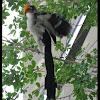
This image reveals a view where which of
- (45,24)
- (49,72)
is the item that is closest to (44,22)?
(45,24)

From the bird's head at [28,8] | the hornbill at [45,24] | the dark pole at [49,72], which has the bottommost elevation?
the dark pole at [49,72]

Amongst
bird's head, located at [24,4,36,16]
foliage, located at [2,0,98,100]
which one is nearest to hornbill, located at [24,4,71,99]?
bird's head, located at [24,4,36,16]

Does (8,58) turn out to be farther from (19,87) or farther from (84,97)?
(84,97)

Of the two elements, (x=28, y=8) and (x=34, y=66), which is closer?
(x=28, y=8)

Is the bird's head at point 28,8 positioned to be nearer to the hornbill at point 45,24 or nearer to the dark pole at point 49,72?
the hornbill at point 45,24

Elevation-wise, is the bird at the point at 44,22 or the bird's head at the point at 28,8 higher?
the bird's head at the point at 28,8

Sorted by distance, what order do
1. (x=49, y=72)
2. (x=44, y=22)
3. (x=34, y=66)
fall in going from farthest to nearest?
(x=34, y=66) → (x=44, y=22) → (x=49, y=72)

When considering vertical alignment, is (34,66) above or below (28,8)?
below

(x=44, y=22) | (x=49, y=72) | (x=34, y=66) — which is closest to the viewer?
(x=49, y=72)

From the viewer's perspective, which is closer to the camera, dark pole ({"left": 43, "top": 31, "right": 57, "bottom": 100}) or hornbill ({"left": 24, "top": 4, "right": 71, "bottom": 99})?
dark pole ({"left": 43, "top": 31, "right": 57, "bottom": 100})

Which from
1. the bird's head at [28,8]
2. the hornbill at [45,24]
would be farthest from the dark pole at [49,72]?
the bird's head at [28,8]

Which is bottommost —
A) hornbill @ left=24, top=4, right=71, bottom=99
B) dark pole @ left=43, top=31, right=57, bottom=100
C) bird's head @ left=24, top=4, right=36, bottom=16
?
dark pole @ left=43, top=31, right=57, bottom=100

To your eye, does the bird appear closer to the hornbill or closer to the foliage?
the hornbill

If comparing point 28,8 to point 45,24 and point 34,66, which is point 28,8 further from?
point 34,66
